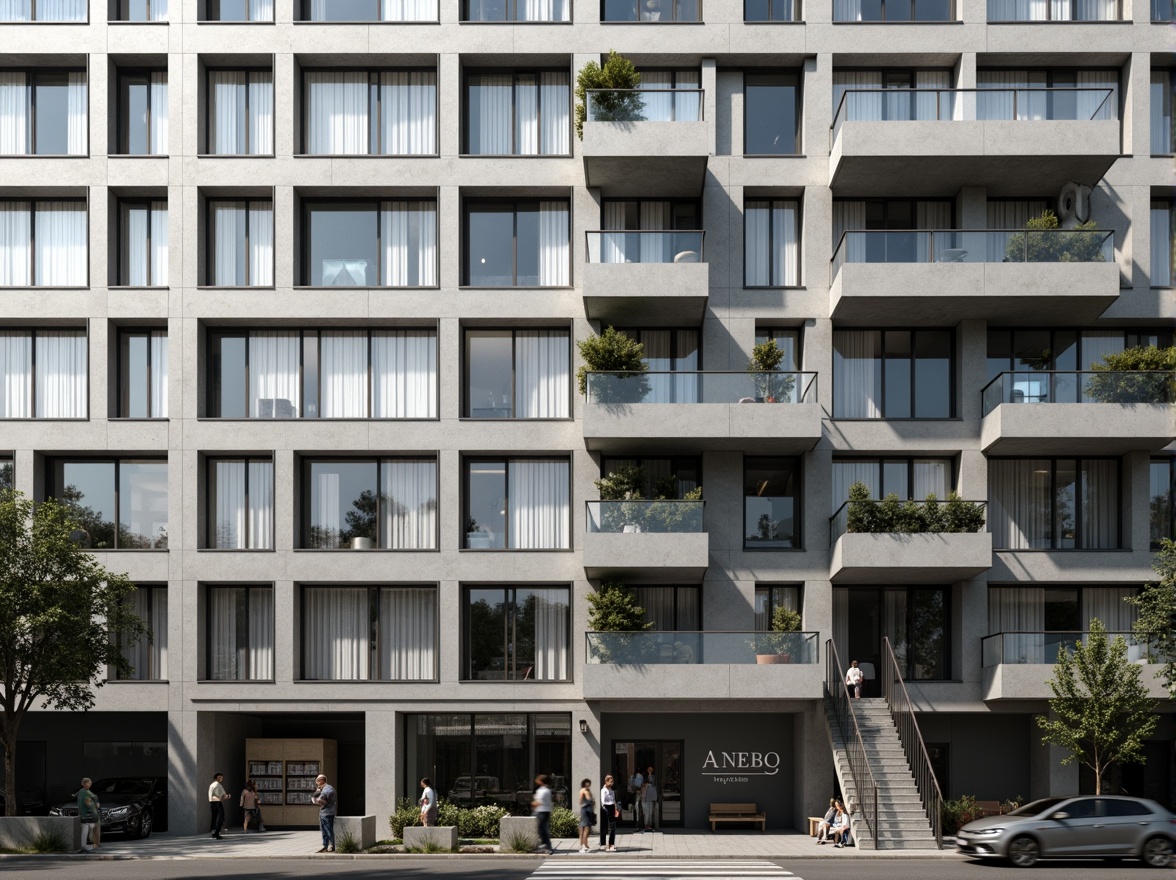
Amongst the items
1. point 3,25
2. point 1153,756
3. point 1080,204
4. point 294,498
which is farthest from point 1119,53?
point 3,25

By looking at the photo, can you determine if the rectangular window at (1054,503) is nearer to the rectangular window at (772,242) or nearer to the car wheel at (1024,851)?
the rectangular window at (772,242)

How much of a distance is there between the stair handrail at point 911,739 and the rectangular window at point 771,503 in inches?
159

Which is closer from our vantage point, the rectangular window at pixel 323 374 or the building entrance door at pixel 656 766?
the building entrance door at pixel 656 766

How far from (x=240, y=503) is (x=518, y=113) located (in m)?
14.1

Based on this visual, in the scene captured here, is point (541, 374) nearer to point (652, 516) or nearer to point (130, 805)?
point (652, 516)

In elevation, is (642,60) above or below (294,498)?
above

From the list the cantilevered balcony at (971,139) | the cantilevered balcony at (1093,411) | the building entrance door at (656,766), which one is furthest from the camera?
the building entrance door at (656,766)

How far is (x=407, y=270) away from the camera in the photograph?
34.2 m

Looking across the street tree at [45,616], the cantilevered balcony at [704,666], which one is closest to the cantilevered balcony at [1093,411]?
the cantilevered balcony at [704,666]

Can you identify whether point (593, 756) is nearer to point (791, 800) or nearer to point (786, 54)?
point (791, 800)

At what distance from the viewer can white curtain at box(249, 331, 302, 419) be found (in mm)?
33875

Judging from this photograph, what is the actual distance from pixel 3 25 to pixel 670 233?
20236 millimetres

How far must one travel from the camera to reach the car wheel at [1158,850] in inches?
941

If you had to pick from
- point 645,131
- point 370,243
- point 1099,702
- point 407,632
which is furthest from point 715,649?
point 370,243
